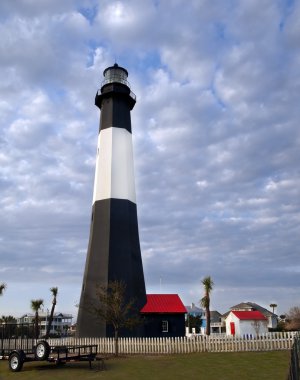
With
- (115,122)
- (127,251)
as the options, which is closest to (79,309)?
(127,251)

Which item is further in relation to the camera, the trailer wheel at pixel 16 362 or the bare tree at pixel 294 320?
the bare tree at pixel 294 320

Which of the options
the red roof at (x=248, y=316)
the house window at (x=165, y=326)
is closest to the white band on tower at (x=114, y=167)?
the house window at (x=165, y=326)

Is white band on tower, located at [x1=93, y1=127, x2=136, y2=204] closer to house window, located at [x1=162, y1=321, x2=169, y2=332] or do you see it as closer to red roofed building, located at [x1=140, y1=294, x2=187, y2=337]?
red roofed building, located at [x1=140, y1=294, x2=187, y2=337]

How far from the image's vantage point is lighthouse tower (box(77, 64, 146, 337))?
31078mm

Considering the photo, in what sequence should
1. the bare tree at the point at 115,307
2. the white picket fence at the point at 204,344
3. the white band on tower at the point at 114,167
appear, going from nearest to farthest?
the white picket fence at the point at 204,344, the bare tree at the point at 115,307, the white band on tower at the point at 114,167

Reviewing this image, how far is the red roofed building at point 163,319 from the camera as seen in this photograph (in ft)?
104

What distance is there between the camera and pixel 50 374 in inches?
741

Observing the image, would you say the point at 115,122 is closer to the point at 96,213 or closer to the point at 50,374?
the point at 96,213

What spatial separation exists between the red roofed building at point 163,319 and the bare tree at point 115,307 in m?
1.26

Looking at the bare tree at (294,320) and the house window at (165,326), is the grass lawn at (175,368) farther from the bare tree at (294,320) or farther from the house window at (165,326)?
the bare tree at (294,320)

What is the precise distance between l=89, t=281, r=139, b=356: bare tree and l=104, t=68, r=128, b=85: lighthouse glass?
18526 mm

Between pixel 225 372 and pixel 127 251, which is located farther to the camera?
pixel 127 251

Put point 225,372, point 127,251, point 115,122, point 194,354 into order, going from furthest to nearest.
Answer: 1. point 115,122
2. point 127,251
3. point 194,354
4. point 225,372

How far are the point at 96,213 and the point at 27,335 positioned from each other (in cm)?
1138
